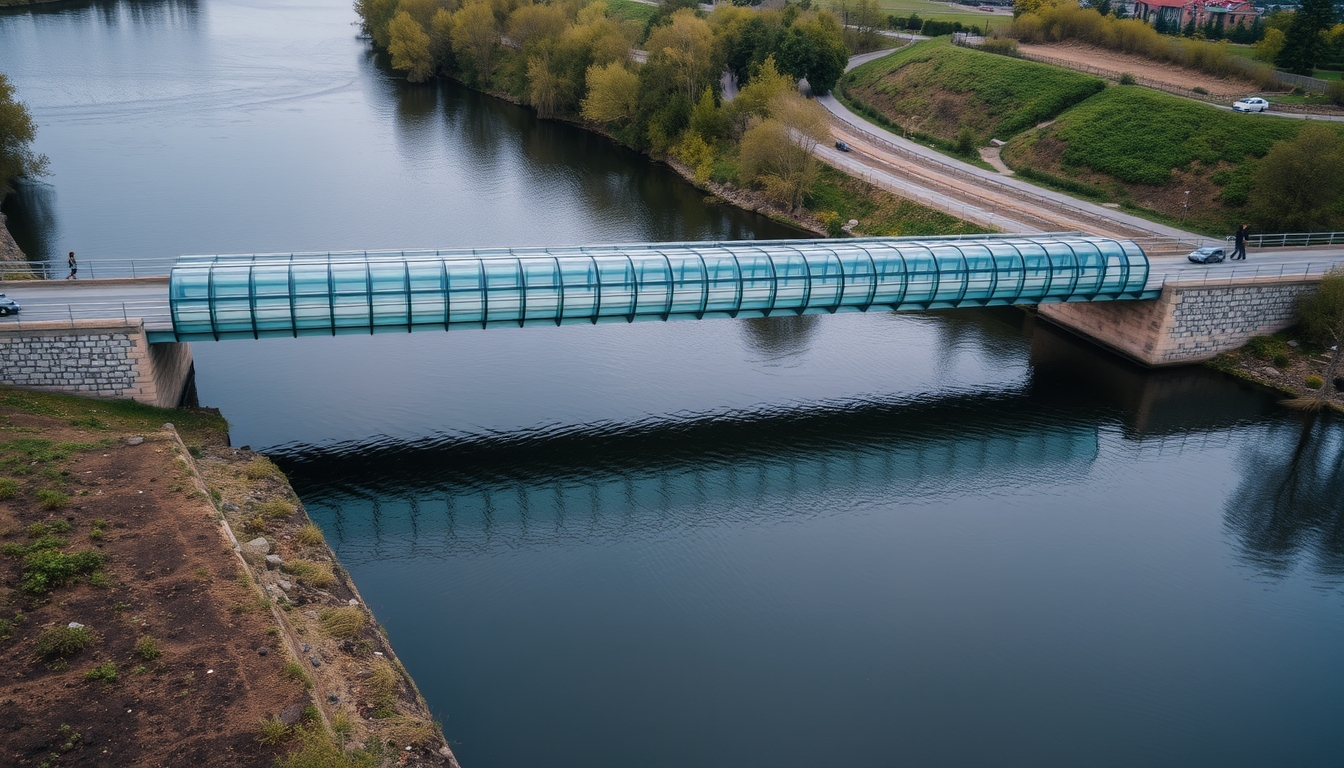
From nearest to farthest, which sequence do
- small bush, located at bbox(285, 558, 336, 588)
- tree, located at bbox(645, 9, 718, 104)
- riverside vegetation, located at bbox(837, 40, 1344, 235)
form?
small bush, located at bbox(285, 558, 336, 588)
riverside vegetation, located at bbox(837, 40, 1344, 235)
tree, located at bbox(645, 9, 718, 104)

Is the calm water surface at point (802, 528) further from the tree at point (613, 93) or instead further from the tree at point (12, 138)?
the tree at point (613, 93)

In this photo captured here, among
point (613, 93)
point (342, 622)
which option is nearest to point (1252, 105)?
point (613, 93)

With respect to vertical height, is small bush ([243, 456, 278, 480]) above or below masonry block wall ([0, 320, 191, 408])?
below

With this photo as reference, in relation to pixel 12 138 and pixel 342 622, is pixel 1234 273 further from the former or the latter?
pixel 12 138

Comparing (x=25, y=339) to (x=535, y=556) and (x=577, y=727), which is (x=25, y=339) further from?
(x=577, y=727)

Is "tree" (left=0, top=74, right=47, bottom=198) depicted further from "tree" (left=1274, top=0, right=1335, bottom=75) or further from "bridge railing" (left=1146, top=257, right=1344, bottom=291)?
"tree" (left=1274, top=0, right=1335, bottom=75)

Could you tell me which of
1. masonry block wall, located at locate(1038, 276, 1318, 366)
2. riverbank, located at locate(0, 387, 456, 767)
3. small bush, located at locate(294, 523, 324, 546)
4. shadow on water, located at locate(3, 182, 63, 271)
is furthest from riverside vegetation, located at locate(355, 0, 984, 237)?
riverbank, located at locate(0, 387, 456, 767)

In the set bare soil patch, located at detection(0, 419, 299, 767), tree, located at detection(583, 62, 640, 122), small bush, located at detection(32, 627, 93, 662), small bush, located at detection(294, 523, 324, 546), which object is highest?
tree, located at detection(583, 62, 640, 122)

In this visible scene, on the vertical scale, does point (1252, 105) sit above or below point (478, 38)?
above
